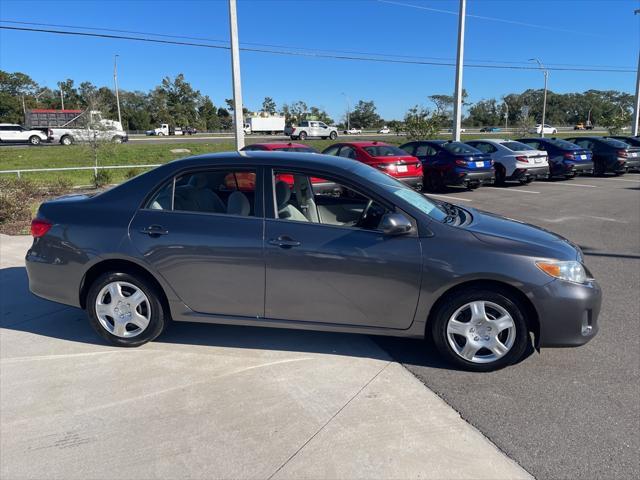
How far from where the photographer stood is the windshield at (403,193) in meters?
3.87

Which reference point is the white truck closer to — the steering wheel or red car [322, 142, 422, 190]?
red car [322, 142, 422, 190]

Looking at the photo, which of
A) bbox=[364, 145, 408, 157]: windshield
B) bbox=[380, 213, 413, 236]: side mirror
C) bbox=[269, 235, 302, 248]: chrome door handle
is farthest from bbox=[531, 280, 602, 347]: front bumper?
bbox=[364, 145, 408, 157]: windshield

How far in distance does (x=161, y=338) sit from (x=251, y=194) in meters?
1.54

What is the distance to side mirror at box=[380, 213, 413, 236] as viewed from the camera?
11.6 feet

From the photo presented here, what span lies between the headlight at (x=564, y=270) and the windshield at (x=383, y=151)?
964 cm

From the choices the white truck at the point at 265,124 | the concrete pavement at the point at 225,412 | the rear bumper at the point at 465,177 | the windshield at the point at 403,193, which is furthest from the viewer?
the white truck at the point at 265,124

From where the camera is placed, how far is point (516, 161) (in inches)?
622

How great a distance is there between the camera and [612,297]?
5.37 m

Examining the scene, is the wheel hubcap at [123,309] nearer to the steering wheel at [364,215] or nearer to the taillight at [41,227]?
the taillight at [41,227]

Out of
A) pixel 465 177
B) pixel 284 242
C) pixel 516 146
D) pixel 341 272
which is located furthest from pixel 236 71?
pixel 341 272

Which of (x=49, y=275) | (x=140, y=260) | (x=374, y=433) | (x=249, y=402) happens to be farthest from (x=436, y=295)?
(x=49, y=275)

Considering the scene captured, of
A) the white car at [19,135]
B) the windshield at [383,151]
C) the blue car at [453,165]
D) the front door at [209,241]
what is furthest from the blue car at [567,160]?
the white car at [19,135]

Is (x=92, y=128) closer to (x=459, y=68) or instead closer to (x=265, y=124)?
(x=459, y=68)

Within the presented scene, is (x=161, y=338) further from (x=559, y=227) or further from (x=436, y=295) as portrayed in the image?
(x=559, y=227)
